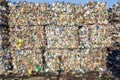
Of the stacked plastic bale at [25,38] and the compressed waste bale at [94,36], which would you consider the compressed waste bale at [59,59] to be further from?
the compressed waste bale at [94,36]

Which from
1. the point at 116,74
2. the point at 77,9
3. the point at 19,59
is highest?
the point at 77,9

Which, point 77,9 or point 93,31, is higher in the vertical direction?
point 77,9

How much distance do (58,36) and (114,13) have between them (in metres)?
1.76

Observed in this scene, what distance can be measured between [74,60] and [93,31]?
92 cm

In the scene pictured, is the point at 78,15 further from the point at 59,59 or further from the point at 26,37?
the point at 26,37

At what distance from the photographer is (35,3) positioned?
9.25 metres

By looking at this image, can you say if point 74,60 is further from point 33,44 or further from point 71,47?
point 33,44

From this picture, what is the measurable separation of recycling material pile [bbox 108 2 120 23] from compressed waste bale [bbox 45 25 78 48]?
3.84 feet

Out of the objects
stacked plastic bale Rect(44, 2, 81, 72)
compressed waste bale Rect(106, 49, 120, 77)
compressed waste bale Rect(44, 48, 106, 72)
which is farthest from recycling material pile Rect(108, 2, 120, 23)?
stacked plastic bale Rect(44, 2, 81, 72)

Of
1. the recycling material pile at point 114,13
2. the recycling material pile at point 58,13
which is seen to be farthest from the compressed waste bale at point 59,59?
the recycling material pile at point 114,13

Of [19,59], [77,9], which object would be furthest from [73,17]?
[19,59]

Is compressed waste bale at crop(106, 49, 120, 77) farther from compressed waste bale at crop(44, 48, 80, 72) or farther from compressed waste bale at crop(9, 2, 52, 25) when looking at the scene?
compressed waste bale at crop(9, 2, 52, 25)

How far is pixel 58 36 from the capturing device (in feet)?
30.6

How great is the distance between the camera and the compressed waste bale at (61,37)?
30.4 feet
